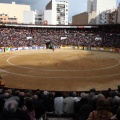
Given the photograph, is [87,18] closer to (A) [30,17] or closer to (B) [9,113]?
(A) [30,17]

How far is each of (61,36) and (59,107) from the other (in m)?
83.2

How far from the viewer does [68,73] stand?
130 ft

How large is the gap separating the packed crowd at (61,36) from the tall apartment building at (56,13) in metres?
56.7

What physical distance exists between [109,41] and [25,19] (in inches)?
3190

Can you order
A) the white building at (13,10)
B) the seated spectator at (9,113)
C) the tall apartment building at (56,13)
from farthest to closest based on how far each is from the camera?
the tall apartment building at (56,13) → the white building at (13,10) → the seated spectator at (9,113)

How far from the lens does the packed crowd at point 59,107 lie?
704cm

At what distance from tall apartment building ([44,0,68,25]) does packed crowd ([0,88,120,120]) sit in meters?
141

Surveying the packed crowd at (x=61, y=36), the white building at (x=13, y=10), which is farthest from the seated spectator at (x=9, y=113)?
the white building at (x=13, y=10)

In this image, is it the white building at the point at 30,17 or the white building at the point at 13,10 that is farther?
the white building at the point at 13,10

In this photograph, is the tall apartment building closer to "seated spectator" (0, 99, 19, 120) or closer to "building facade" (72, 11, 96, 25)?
"building facade" (72, 11, 96, 25)

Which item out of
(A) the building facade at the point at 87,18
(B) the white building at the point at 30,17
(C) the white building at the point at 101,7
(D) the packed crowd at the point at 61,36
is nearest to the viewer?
(D) the packed crowd at the point at 61,36

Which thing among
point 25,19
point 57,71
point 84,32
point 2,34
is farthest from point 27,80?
point 25,19

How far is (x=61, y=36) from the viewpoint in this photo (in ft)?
315

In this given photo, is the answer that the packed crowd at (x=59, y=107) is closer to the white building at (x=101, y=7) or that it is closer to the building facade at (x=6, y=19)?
the building facade at (x=6, y=19)
